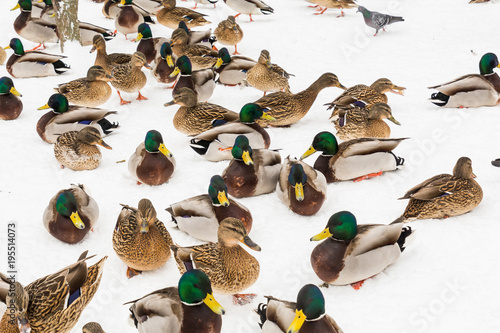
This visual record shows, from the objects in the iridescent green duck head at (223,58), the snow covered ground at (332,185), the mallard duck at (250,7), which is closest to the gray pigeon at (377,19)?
the snow covered ground at (332,185)

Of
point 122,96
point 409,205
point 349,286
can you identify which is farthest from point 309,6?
point 349,286

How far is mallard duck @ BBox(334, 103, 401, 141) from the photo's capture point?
21.4ft

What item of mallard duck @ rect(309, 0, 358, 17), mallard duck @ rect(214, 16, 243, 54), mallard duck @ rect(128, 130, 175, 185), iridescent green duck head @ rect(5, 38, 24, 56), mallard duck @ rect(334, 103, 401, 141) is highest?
mallard duck @ rect(334, 103, 401, 141)

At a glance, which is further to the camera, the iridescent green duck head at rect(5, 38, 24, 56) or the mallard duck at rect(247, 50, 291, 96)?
the iridescent green duck head at rect(5, 38, 24, 56)

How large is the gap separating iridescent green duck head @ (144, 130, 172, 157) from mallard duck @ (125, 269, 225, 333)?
2254mm

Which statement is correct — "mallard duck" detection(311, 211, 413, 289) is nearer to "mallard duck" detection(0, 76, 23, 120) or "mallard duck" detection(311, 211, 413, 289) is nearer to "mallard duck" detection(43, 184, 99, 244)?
"mallard duck" detection(43, 184, 99, 244)

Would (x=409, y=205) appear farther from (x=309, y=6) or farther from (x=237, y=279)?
(x=309, y=6)

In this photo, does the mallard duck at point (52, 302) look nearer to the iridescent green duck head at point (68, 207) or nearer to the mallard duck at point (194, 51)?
the iridescent green duck head at point (68, 207)

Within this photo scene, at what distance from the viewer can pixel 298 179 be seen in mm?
5246

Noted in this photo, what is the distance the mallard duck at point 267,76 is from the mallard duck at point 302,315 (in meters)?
4.31

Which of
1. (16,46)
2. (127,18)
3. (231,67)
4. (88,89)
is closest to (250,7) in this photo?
(127,18)

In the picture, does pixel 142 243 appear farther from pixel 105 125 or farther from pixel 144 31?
pixel 144 31

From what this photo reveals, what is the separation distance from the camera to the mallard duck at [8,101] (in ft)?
23.5

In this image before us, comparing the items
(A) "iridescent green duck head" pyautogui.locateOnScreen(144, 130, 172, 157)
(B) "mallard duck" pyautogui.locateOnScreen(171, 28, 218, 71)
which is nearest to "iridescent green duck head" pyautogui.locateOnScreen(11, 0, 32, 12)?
(B) "mallard duck" pyautogui.locateOnScreen(171, 28, 218, 71)
